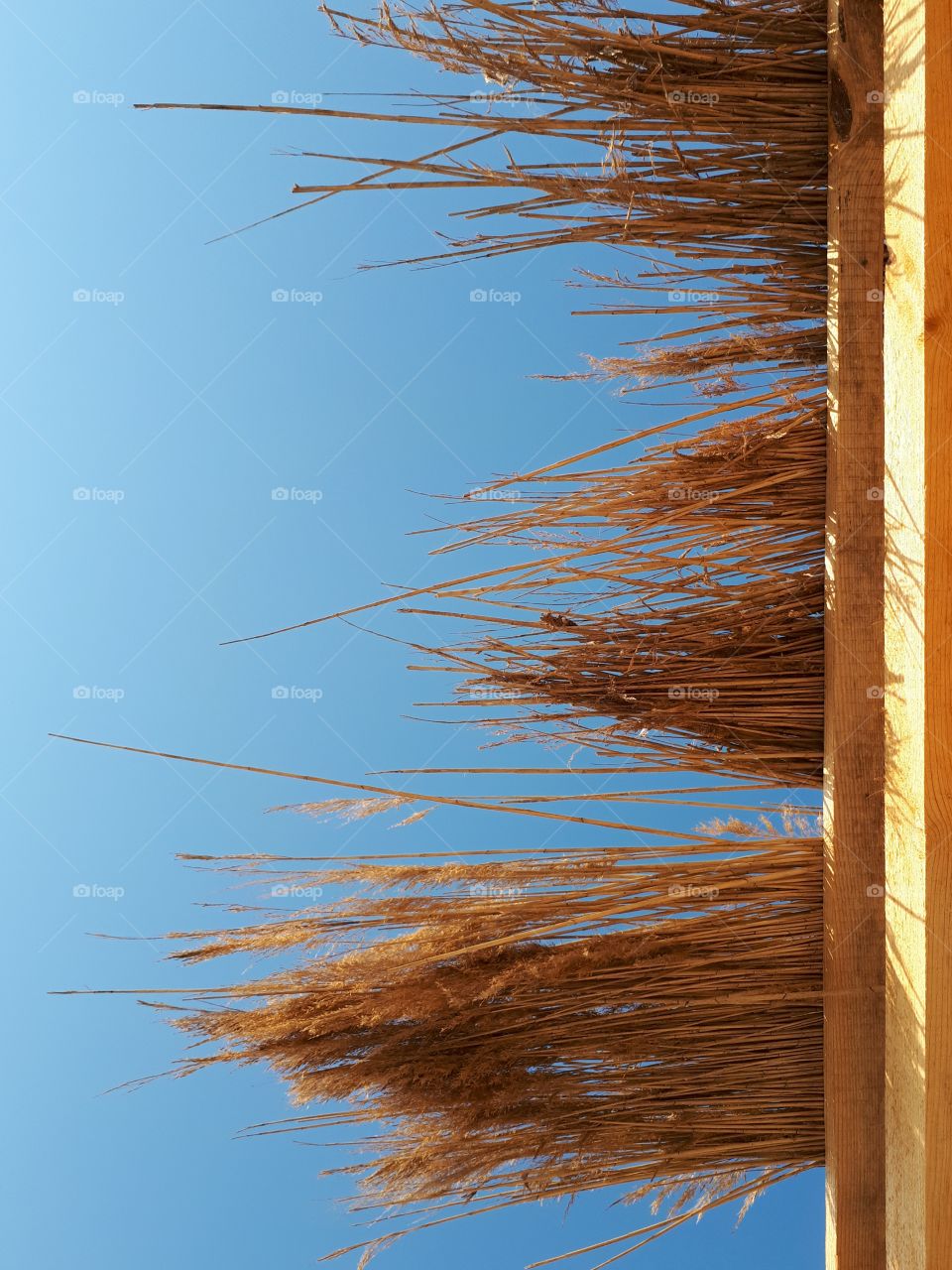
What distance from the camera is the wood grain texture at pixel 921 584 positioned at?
3.77 feet

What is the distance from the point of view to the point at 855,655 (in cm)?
137

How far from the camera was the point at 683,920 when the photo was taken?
148cm

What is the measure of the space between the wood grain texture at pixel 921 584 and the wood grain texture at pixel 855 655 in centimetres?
8

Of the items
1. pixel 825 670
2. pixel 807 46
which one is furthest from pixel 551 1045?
pixel 807 46

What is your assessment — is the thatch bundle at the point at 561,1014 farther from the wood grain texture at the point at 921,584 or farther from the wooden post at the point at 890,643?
the wood grain texture at the point at 921,584

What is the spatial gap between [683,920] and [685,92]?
128 cm

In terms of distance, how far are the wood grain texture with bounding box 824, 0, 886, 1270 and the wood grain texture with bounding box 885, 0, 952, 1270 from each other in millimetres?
84

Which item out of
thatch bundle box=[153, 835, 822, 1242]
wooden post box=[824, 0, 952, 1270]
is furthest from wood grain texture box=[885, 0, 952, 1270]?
thatch bundle box=[153, 835, 822, 1242]

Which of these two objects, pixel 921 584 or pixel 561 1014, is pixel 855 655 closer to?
pixel 921 584

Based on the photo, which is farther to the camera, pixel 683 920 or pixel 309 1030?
pixel 683 920

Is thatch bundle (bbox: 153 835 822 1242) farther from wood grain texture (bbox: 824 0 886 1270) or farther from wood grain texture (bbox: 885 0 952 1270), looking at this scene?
wood grain texture (bbox: 885 0 952 1270)

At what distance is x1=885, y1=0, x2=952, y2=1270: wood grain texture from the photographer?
1.15 m

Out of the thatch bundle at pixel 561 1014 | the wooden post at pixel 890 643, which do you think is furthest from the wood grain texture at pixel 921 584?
the thatch bundle at pixel 561 1014

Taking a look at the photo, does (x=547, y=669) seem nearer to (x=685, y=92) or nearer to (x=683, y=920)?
(x=683, y=920)
